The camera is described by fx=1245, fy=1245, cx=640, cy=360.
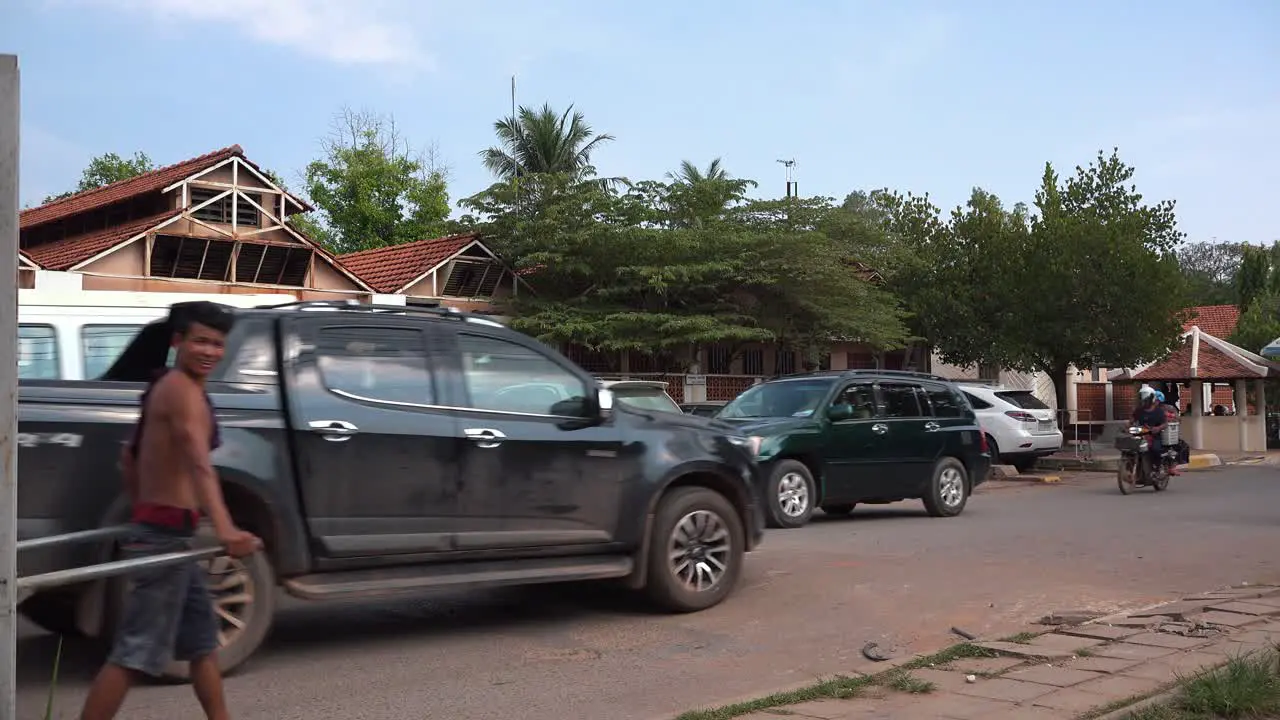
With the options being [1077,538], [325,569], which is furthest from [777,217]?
[325,569]

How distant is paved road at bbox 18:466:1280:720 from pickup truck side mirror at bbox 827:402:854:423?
140 centimetres

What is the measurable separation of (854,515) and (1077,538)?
3.45 m

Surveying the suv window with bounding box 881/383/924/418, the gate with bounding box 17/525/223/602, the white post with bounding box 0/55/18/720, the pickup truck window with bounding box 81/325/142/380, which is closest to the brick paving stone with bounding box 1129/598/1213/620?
the gate with bounding box 17/525/223/602

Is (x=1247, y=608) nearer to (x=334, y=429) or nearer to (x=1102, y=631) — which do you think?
(x=1102, y=631)

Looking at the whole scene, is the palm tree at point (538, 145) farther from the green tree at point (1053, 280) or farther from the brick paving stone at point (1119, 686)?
the brick paving stone at point (1119, 686)

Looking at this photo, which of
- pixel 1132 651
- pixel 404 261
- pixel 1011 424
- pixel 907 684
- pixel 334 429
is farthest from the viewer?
pixel 404 261

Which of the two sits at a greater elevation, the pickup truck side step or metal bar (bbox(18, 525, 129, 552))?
metal bar (bbox(18, 525, 129, 552))

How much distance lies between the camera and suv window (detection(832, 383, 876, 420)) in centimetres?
1412

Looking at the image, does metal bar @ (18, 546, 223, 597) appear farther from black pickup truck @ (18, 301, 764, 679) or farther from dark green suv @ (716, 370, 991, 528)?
dark green suv @ (716, 370, 991, 528)

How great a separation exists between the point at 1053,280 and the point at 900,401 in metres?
15.9

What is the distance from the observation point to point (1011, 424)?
23.1m

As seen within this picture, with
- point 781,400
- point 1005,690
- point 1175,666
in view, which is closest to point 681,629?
point 1005,690

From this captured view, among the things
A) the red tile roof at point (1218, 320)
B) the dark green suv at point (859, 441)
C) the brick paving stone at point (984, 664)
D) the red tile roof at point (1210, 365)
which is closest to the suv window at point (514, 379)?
the brick paving stone at point (984, 664)

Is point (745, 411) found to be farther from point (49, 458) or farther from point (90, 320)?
point (49, 458)
